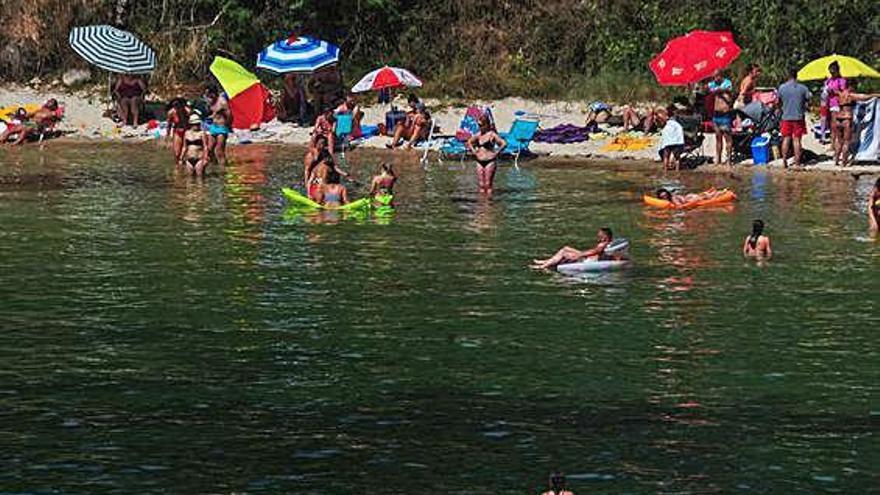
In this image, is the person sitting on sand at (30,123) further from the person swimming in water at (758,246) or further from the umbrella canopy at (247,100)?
the person swimming in water at (758,246)

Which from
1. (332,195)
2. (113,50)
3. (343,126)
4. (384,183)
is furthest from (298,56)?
(384,183)

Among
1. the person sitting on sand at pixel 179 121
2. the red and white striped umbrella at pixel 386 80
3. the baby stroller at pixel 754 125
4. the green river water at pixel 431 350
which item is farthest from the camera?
the red and white striped umbrella at pixel 386 80

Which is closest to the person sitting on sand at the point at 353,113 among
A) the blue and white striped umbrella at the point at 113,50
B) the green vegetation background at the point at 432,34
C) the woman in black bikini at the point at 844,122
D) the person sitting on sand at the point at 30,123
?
the green vegetation background at the point at 432,34

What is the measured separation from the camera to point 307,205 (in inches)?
1299

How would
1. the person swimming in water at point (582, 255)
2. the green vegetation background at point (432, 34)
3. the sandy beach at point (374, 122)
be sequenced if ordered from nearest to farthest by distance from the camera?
the person swimming in water at point (582, 255) < the sandy beach at point (374, 122) < the green vegetation background at point (432, 34)

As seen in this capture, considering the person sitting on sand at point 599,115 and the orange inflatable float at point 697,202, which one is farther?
the person sitting on sand at point 599,115

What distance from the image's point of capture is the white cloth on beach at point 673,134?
3788 cm

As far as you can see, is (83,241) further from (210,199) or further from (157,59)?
(157,59)

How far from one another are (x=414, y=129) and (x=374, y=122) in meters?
2.91

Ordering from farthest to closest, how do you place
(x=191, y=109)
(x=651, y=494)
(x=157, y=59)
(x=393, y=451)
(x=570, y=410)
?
(x=157, y=59) → (x=191, y=109) → (x=570, y=410) → (x=393, y=451) → (x=651, y=494)

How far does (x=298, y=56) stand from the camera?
44719 mm

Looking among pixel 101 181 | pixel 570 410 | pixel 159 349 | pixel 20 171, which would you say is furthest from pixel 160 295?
pixel 20 171

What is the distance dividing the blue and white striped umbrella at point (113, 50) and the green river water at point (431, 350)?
42.5ft

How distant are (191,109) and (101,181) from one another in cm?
490
